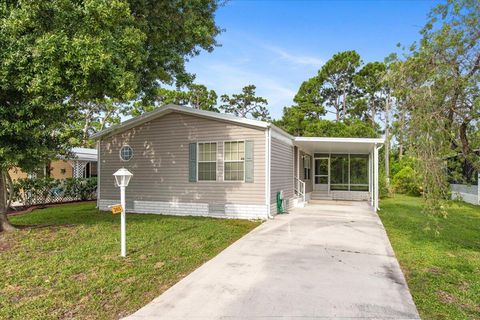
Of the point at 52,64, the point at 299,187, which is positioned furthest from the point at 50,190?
the point at 299,187

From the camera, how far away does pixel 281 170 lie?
37.4ft

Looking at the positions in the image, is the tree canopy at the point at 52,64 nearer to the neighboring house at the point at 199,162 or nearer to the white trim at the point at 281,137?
the neighboring house at the point at 199,162

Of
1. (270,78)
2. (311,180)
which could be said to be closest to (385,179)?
(311,180)

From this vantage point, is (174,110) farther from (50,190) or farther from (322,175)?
(322,175)

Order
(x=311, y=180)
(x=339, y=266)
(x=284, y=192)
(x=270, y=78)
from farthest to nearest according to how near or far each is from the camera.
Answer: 1. (x=270, y=78)
2. (x=311, y=180)
3. (x=284, y=192)
4. (x=339, y=266)

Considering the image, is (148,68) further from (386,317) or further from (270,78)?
(270,78)

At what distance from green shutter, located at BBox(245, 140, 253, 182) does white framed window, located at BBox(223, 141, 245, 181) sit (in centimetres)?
13

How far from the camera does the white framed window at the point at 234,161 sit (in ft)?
33.7

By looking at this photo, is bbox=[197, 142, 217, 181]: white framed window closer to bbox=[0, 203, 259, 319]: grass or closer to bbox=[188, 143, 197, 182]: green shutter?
bbox=[188, 143, 197, 182]: green shutter

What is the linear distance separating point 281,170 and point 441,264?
626 cm

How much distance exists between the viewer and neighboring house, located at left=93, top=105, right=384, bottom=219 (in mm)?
10078

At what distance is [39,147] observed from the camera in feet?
23.4

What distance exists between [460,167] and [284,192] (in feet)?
22.2

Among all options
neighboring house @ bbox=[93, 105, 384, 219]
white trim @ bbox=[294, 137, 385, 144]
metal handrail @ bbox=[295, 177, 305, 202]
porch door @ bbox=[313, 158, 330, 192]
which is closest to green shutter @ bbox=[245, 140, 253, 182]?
neighboring house @ bbox=[93, 105, 384, 219]
